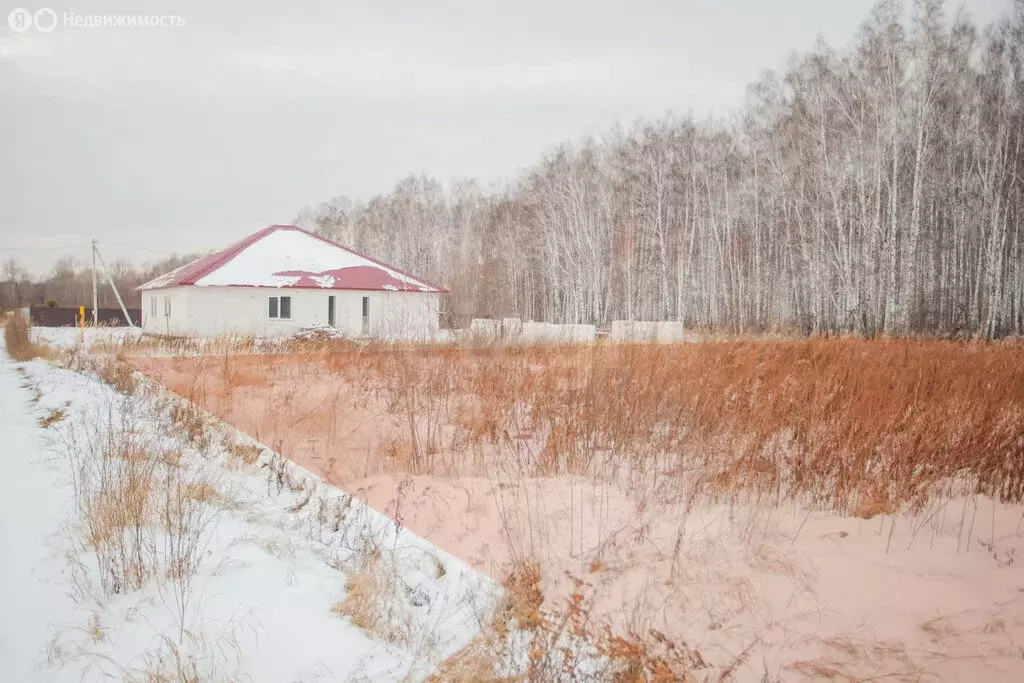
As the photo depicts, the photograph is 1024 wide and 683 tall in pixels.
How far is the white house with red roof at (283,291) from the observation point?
81.5ft

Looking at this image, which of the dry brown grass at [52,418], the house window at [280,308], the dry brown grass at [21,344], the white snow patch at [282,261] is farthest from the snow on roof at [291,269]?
the dry brown grass at [52,418]

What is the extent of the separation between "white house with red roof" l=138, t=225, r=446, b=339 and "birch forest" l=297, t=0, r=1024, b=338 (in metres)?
4.99

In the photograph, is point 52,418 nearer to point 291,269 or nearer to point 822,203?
point 291,269

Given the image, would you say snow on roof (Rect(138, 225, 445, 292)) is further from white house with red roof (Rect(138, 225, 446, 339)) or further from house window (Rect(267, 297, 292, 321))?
house window (Rect(267, 297, 292, 321))

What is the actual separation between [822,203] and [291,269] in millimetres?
20028

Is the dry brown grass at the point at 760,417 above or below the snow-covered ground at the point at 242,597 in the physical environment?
above

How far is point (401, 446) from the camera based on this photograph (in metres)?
6.46

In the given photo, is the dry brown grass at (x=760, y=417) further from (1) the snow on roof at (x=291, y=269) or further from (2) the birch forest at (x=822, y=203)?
(1) the snow on roof at (x=291, y=269)

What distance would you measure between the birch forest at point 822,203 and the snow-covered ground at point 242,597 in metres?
8.09

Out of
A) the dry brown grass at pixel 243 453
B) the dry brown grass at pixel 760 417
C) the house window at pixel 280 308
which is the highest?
the house window at pixel 280 308

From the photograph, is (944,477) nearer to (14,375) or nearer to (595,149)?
(14,375)

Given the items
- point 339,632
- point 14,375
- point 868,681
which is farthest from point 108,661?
point 14,375

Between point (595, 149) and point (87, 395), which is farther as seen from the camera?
point (595, 149)

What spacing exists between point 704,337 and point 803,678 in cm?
576
